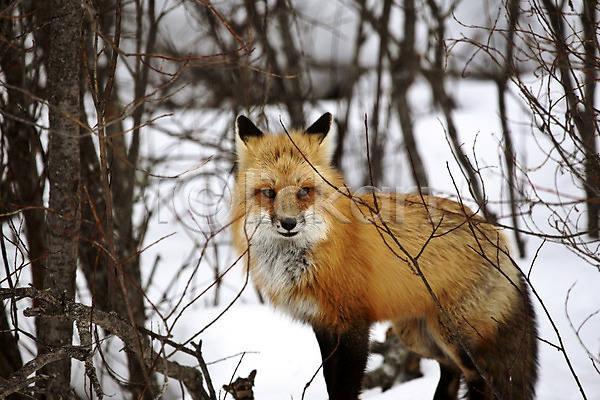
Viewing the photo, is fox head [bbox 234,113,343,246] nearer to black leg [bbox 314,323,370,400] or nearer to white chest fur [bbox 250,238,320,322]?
white chest fur [bbox 250,238,320,322]

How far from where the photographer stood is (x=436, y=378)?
478cm

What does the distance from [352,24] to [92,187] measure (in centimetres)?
844

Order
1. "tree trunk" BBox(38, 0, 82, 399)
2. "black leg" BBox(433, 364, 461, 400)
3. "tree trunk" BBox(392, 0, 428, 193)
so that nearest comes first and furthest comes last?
1. "tree trunk" BBox(38, 0, 82, 399)
2. "black leg" BBox(433, 364, 461, 400)
3. "tree trunk" BBox(392, 0, 428, 193)

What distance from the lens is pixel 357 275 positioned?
366cm

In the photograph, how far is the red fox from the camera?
141 inches

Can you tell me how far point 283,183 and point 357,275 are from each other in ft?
2.52

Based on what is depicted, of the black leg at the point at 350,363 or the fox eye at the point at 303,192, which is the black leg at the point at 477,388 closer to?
the black leg at the point at 350,363

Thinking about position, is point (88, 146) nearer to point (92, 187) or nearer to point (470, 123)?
point (92, 187)

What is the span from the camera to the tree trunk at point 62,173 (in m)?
3.23

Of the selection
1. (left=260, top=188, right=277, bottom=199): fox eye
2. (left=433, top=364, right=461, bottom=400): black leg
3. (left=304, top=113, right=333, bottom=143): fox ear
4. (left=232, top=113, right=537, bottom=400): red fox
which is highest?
(left=304, top=113, right=333, bottom=143): fox ear

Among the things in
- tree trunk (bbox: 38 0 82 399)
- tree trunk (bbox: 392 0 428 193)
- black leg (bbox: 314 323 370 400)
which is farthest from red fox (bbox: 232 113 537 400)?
tree trunk (bbox: 392 0 428 193)

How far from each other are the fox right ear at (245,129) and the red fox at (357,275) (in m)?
0.02

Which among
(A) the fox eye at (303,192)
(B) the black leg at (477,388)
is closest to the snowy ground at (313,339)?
(B) the black leg at (477,388)

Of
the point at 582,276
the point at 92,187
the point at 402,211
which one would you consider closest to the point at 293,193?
the point at 402,211
